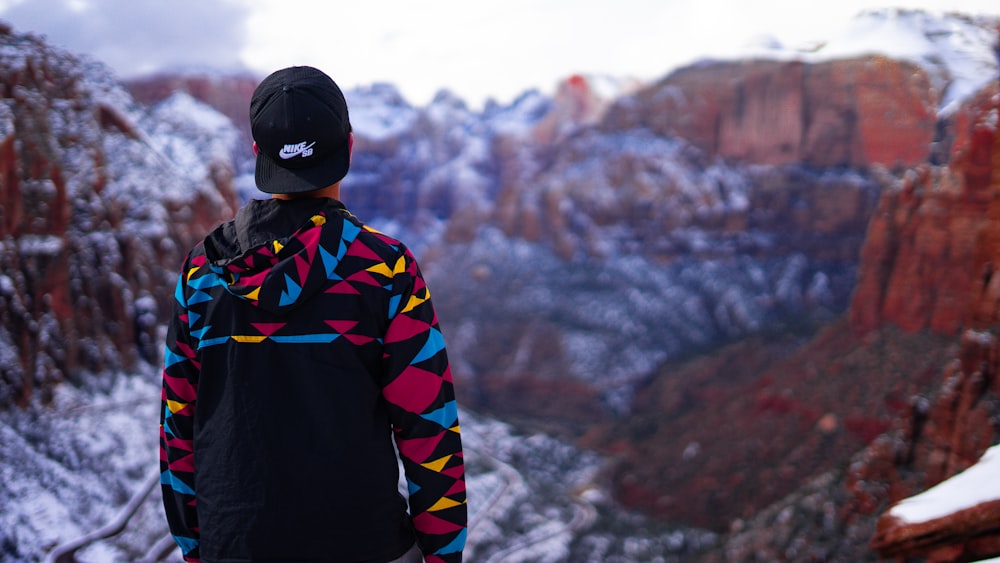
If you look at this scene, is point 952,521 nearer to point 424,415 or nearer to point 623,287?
point 424,415

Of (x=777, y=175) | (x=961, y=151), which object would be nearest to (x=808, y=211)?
(x=777, y=175)

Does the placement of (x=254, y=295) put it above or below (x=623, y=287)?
above

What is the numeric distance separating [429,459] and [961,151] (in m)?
25.1

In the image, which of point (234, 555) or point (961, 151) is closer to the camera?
point (234, 555)

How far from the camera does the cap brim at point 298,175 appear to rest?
255 centimetres

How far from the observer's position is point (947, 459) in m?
12.5

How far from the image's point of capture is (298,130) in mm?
2498

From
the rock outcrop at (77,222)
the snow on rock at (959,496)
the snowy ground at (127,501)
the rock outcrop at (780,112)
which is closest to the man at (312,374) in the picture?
the snow on rock at (959,496)

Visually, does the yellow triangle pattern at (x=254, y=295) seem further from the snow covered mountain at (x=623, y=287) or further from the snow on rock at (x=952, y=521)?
the snow covered mountain at (x=623, y=287)

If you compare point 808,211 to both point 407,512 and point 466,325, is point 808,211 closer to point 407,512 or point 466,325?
point 466,325

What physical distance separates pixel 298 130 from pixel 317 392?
0.90 metres

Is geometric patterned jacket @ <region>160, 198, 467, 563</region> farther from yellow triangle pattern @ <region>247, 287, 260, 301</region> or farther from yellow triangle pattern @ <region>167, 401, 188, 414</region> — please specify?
yellow triangle pattern @ <region>167, 401, 188, 414</region>

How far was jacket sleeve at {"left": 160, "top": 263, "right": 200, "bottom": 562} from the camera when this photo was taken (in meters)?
2.66

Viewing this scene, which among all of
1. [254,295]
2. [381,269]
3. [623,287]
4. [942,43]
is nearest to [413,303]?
[381,269]
